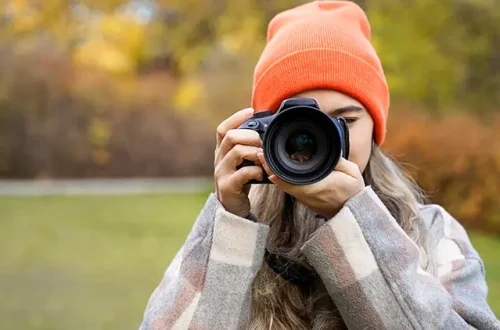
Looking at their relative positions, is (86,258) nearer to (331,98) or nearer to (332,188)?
(331,98)

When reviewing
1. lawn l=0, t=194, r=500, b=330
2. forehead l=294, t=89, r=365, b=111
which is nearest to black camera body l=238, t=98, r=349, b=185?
forehead l=294, t=89, r=365, b=111

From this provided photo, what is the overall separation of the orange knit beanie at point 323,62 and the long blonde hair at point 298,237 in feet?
0.46

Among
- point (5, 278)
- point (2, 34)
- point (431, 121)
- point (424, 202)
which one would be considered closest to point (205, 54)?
point (2, 34)

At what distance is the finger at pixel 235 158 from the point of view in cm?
167

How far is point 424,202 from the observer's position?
88.5 inches

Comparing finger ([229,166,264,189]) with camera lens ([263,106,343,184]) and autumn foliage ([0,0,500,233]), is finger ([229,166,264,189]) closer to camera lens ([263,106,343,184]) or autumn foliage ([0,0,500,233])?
camera lens ([263,106,343,184])

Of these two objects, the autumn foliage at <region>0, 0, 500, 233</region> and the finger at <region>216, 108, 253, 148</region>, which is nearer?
the finger at <region>216, 108, 253, 148</region>

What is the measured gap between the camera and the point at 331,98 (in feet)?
6.06

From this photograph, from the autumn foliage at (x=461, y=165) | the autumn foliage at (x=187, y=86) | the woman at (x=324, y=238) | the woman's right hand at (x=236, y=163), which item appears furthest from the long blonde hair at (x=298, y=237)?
the autumn foliage at (x=461, y=165)

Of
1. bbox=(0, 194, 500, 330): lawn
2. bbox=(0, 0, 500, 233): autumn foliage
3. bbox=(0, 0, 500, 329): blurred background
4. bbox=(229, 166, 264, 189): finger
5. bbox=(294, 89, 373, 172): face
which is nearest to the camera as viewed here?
bbox=(229, 166, 264, 189): finger

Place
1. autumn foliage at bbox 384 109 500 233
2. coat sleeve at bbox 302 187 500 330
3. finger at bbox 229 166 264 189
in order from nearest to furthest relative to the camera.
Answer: coat sleeve at bbox 302 187 500 330 → finger at bbox 229 166 264 189 → autumn foliage at bbox 384 109 500 233

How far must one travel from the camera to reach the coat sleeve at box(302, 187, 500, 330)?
1.57 meters

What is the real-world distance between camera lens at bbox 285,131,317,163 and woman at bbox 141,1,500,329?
0.06m

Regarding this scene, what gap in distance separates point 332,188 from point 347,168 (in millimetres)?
61
